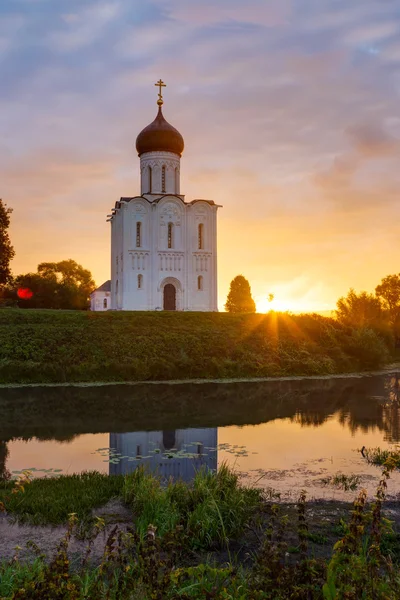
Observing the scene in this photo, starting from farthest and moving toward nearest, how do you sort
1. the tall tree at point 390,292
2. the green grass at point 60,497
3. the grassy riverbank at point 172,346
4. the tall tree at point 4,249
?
the tall tree at point 390,292
the tall tree at point 4,249
the grassy riverbank at point 172,346
the green grass at point 60,497

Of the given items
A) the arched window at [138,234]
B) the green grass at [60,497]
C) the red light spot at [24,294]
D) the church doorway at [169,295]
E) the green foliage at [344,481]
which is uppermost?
the arched window at [138,234]

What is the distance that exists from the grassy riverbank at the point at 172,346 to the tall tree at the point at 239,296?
88.3ft

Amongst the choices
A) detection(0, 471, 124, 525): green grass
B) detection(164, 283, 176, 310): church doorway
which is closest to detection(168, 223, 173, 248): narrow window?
detection(164, 283, 176, 310): church doorway

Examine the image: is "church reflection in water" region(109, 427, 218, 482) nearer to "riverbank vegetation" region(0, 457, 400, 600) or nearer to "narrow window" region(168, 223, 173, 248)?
"riverbank vegetation" region(0, 457, 400, 600)

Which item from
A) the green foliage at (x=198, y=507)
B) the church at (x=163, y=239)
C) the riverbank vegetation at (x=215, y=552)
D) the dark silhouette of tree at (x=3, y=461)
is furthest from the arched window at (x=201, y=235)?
the green foliage at (x=198, y=507)

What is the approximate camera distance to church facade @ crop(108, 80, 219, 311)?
137 ft

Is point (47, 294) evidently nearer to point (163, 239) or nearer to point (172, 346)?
point (163, 239)

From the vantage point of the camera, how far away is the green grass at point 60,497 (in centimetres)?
699

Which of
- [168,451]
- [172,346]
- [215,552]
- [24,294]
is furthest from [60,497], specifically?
[24,294]

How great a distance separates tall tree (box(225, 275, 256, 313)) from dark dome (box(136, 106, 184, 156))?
2192 cm

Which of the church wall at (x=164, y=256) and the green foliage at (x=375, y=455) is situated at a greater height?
the church wall at (x=164, y=256)

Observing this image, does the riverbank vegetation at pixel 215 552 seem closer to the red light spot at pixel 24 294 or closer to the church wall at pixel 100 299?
the red light spot at pixel 24 294

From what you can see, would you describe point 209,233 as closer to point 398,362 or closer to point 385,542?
point 398,362

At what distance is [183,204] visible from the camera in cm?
4288
